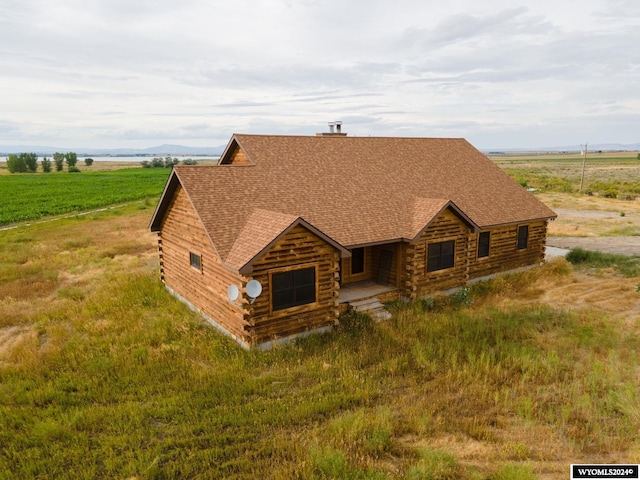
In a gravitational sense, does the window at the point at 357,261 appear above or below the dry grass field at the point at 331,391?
above

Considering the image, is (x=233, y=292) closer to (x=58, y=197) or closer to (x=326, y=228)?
(x=326, y=228)

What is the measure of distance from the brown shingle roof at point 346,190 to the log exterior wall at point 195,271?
0.98 m

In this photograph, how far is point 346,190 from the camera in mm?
17734

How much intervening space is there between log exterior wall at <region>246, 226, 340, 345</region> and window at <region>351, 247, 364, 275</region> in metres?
3.84

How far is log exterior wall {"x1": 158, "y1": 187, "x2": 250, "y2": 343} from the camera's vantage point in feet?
43.5

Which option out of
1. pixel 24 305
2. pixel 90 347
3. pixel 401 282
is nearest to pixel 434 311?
pixel 401 282

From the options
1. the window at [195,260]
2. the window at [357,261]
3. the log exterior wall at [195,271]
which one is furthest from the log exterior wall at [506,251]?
the window at [195,260]

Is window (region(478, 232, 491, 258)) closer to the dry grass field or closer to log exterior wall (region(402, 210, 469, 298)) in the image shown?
log exterior wall (region(402, 210, 469, 298))

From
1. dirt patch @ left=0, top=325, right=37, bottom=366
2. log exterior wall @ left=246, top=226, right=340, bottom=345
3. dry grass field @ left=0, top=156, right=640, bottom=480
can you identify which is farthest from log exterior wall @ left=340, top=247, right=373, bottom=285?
dirt patch @ left=0, top=325, right=37, bottom=366

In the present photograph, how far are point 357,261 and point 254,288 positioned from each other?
6848 mm

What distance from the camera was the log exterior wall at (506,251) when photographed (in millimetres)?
19288

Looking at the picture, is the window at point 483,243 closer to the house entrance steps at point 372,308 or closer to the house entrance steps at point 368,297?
the house entrance steps at point 368,297

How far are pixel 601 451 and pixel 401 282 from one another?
30.6 ft

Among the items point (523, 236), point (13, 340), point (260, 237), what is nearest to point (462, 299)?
point (523, 236)
